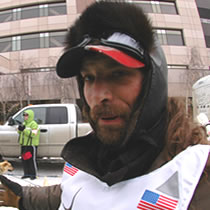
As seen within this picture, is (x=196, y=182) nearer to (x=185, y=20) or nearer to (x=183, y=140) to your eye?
(x=183, y=140)

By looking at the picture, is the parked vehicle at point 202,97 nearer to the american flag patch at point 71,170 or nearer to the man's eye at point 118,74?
the american flag patch at point 71,170

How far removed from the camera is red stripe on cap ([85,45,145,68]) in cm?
81

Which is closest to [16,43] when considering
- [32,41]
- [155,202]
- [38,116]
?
[32,41]

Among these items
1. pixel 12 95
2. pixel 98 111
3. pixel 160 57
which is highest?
pixel 12 95

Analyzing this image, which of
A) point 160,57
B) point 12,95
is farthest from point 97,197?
point 12,95

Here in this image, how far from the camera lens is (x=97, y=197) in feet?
2.78

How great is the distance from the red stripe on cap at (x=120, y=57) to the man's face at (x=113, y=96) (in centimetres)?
7

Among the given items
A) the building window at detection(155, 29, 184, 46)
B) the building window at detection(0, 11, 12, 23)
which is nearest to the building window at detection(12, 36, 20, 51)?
the building window at detection(0, 11, 12, 23)

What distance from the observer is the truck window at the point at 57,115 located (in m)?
5.71

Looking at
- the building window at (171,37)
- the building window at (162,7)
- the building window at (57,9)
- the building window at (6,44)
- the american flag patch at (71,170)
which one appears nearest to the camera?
the american flag patch at (71,170)

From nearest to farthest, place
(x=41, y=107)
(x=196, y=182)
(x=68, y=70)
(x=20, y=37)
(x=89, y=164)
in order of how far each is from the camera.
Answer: (x=196, y=182)
(x=89, y=164)
(x=68, y=70)
(x=41, y=107)
(x=20, y=37)

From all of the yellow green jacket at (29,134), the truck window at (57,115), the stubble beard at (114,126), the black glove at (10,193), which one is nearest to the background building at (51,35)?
the truck window at (57,115)

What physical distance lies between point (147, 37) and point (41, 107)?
5432mm

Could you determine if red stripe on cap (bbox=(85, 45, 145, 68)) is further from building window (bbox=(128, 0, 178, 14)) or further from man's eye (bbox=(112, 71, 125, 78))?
building window (bbox=(128, 0, 178, 14))
